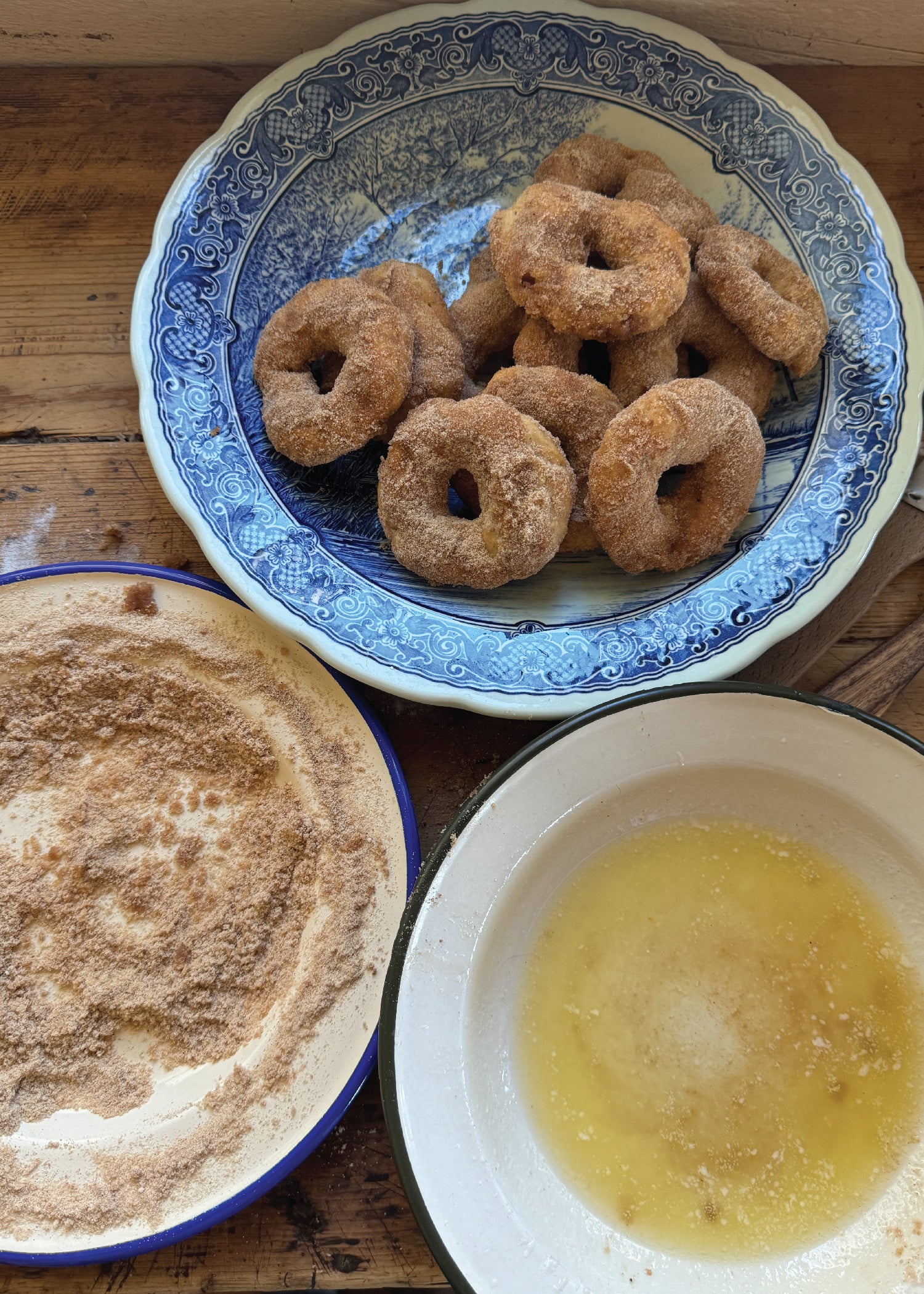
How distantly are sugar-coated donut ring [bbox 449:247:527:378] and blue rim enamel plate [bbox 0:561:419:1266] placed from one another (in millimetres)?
460

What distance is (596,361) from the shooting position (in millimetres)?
1277

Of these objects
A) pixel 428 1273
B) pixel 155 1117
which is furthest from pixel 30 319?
pixel 428 1273

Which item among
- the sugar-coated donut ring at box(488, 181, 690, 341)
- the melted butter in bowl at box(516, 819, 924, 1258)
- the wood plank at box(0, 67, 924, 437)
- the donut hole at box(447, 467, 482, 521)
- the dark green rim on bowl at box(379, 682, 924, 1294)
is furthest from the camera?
the wood plank at box(0, 67, 924, 437)

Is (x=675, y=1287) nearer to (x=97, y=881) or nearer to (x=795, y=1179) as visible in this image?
(x=795, y=1179)

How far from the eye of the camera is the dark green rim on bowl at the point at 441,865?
0.87 meters

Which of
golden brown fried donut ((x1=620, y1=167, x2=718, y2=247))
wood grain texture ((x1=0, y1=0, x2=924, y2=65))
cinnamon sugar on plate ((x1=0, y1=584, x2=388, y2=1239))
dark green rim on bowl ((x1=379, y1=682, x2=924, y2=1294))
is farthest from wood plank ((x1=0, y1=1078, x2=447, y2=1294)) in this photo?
wood grain texture ((x1=0, y1=0, x2=924, y2=65))

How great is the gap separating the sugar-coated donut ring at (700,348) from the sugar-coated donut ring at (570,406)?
0.15 ft

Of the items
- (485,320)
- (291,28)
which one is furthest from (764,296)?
(291,28)

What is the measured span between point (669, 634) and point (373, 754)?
1.28 ft

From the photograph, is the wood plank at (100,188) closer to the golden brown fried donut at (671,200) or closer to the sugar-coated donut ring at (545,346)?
the golden brown fried donut at (671,200)

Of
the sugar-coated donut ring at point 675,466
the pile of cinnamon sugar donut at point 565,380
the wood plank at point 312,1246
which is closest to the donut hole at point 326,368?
the pile of cinnamon sugar donut at point 565,380

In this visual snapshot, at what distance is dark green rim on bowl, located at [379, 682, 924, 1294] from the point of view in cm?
87

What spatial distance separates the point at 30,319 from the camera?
4.42 feet

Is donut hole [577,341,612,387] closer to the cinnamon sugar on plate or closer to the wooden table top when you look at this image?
the wooden table top
